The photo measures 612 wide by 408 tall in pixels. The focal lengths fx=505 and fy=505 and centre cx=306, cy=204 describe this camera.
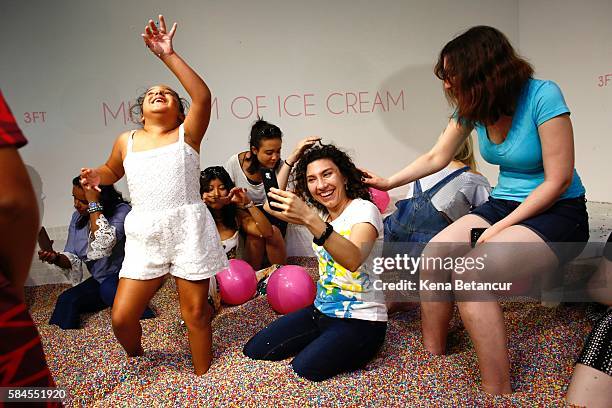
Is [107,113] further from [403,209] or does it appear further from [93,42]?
[403,209]

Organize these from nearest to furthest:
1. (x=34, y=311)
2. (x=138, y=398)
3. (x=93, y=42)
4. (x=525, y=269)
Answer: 1. (x=525, y=269)
2. (x=138, y=398)
3. (x=34, y=311)
4. (x=93, y=42)

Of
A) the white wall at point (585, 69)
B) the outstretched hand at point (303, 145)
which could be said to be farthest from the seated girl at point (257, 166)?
the white wall at point (585, 69)

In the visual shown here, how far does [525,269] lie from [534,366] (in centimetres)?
53

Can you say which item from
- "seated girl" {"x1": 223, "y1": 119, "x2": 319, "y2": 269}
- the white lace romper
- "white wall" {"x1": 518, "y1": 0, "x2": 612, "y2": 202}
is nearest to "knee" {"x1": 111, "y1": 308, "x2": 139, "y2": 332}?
the white lace romper

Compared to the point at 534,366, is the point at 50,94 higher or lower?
higher

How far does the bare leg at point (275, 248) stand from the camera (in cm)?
386

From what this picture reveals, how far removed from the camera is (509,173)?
7.06ft

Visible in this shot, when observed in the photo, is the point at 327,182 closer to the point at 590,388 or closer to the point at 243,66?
the point at 590,388

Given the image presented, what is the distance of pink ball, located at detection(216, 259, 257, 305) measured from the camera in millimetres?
3191

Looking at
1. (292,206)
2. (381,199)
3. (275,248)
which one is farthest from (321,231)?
(381,199)

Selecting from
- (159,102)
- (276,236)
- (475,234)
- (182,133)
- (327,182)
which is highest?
(159,102)

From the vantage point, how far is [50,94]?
4156 mm

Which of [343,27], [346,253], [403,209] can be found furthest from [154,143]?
[343,27]

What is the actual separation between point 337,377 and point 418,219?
1.18m
